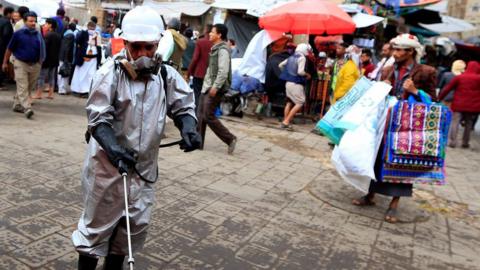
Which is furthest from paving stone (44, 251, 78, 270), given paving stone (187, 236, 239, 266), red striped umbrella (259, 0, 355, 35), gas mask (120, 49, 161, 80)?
red striped umbrella (259, 0, 355, 35)

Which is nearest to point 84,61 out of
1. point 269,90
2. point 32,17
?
point 32,17

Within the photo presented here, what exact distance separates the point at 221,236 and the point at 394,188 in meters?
1.96

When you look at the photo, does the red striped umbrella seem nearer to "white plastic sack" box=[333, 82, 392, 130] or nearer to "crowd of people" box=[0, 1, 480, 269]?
"crowd of people" box=[0, 1, 480, 269]

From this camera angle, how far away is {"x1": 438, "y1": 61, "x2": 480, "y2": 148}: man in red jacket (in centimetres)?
998

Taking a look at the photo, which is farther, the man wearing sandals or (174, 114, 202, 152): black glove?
the man wearing sandals

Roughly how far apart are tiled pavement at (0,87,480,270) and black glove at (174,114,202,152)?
1.07 meters

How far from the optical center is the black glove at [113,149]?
2359 millimetres

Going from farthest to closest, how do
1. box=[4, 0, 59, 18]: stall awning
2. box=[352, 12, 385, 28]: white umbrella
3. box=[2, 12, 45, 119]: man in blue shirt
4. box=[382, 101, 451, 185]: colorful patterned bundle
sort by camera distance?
box=[4, 0, 59, 18]: stall awning < box=[352, 12, 385, 28]: white umbrella < box=[2, 12, 45, 119]: man in blue shirt < box=[382, 101, 451, 185]: colorful patterned bundle

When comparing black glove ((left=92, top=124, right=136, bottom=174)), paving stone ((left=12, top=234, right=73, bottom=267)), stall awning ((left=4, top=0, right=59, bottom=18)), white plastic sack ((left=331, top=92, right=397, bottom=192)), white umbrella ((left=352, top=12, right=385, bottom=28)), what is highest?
white umbrella ((left=352, top=12, right=385, bottom=28))

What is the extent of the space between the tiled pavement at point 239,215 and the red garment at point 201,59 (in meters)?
1.19

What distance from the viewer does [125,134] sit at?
2.59 meters

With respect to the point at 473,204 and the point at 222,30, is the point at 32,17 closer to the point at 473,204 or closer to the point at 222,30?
the point at 222,30

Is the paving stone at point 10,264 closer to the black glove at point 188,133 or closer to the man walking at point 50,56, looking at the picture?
the black glove at point 188,133

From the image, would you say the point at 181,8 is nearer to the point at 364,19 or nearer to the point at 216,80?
the point at 364,19
